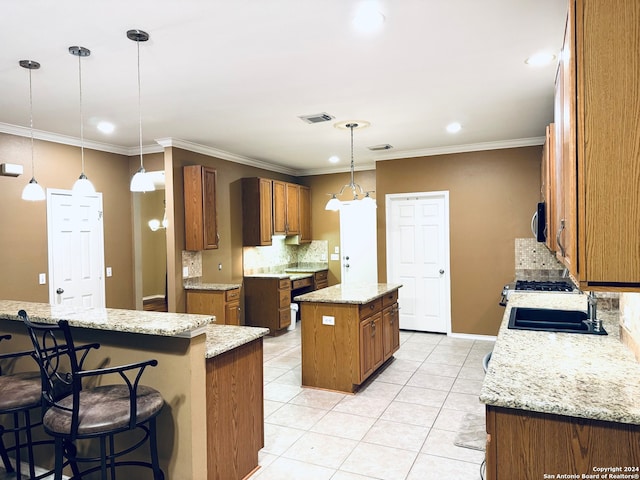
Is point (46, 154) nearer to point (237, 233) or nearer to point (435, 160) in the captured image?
point (237, 233)

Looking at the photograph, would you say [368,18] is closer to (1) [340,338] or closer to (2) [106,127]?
(1) [340,338]

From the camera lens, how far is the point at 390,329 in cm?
473

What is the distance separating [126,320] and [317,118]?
2.86 m

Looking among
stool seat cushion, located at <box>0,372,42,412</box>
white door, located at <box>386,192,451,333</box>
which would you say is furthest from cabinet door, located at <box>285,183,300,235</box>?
stool seat cushion, located at <box>0,372,42,412</box>

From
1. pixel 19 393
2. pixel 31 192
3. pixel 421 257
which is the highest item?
pixel 31 192

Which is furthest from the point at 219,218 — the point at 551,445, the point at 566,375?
the point at 551,445

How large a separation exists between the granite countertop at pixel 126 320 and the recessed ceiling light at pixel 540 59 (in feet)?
8.98

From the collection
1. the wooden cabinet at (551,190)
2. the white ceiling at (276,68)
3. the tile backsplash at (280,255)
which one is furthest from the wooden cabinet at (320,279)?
the wooden cabinet at (551,190)

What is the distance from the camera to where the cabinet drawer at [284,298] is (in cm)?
621

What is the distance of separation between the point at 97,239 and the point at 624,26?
545cm

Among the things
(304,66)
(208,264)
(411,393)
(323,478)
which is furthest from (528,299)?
(208,264)

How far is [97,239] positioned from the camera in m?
5.23

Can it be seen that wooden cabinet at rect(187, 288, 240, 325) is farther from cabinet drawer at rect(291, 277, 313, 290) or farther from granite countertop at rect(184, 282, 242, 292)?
cabinet drawer at rect(291, 277, 313, 290)

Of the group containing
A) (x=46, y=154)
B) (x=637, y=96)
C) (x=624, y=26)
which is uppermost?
(x=46, y=154)
